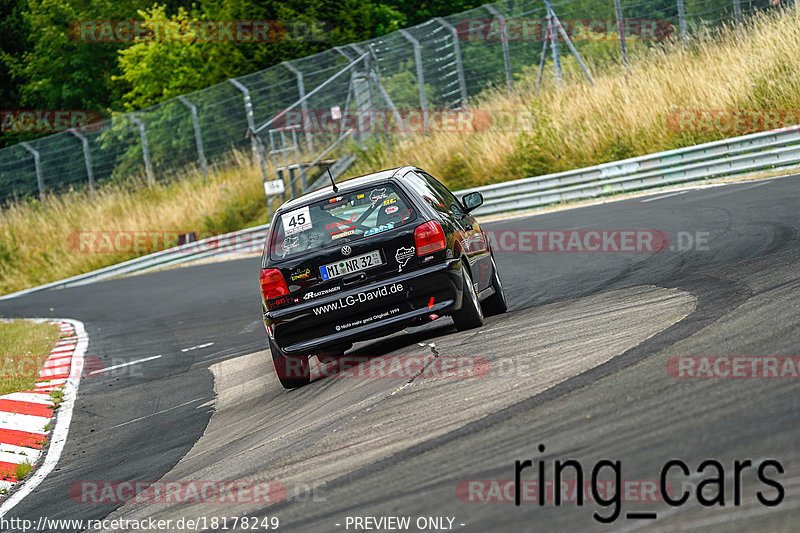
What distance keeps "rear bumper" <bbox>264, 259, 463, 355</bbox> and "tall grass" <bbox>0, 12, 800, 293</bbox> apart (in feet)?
45.2

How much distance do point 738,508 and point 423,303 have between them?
15.5 ft

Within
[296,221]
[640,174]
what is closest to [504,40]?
[640,174]

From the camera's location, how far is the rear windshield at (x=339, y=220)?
8750 millimetres

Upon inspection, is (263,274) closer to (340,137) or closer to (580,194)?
(580,194)

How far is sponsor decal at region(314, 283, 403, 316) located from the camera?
8539 mm

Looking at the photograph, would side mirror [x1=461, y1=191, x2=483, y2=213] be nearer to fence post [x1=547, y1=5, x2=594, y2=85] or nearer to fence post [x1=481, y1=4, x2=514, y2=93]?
fence post [x1=547, y1=5, x2=594, y2=85]

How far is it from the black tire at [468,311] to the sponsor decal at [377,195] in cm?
89

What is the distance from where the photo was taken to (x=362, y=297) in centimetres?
855

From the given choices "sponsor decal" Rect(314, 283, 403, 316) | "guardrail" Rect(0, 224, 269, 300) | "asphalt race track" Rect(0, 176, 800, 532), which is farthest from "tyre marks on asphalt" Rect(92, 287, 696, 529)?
"guardrail" Rect(0, 224, 269, 300)

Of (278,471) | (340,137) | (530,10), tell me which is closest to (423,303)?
(278,471)

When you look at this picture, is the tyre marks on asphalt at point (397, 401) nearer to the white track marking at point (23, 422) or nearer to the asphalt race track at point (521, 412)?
the asphalt race track at point (521, 412)

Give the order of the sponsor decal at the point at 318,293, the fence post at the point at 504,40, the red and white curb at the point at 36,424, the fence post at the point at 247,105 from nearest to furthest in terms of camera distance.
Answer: the red and white curb at the point at 36,424, the sponsor decal at the point at 318,293, the fence post at the point at 504,40, the fence post at the point at 247,105

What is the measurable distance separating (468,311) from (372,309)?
81 centimetres

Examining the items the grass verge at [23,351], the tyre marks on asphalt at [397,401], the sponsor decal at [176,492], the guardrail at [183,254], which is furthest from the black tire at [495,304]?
the guardrail at [183,254]
